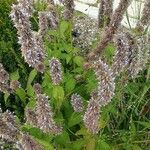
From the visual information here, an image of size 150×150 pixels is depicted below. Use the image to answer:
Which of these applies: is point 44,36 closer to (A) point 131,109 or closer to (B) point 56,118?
(B) point 56,118

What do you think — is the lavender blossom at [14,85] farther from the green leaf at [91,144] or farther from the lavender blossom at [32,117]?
the green leaf at [91,144]

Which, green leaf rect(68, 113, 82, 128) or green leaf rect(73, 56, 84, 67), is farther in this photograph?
green leaf rect(73, 56, 84, 67)

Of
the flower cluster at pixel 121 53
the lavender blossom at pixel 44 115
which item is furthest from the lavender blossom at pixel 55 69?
the flower cluster at pixel 121 53

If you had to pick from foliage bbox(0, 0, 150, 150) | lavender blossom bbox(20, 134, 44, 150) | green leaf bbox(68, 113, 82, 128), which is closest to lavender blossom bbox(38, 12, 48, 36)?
foliage bbox(0, 0, 150, 150)

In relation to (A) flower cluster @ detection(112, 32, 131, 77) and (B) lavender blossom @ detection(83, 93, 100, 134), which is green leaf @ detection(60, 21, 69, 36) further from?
(B) lavender blossom @ detection(83, 93, 100, 134)

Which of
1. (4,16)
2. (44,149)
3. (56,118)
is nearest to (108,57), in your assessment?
(56,118)
